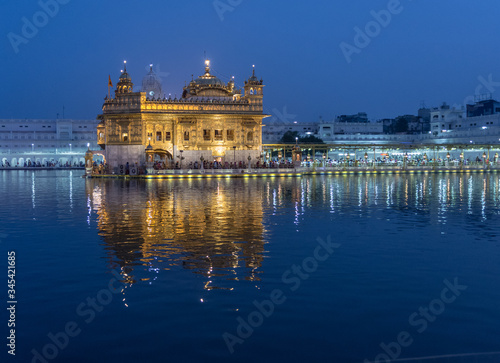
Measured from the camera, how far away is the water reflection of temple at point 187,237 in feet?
36.3

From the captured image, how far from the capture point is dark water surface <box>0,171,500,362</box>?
6.97m

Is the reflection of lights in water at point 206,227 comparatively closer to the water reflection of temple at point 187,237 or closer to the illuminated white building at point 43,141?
the water reflection of temple at point 187,237

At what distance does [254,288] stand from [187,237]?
5.65 meters

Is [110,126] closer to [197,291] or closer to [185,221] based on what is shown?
[185,221]

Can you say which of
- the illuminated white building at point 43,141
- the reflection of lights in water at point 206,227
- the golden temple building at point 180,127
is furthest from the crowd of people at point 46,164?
the reflection of lights in water at point 206,227

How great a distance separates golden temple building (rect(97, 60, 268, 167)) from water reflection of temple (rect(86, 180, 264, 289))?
35.1 m

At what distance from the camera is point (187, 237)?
1482 cm

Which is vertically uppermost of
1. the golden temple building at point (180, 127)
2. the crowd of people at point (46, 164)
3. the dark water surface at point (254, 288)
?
the golden temple building at point (180, 127)

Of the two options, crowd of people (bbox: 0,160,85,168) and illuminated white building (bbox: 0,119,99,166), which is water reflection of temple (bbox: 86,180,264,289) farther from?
illuminated white building (bbox: 0,119,99,166)

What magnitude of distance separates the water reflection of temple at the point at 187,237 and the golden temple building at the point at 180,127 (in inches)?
1382

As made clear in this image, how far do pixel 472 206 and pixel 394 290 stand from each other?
608 inches

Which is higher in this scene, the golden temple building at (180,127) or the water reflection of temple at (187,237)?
the golden temple building at (180,127)

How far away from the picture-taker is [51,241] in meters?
14.4

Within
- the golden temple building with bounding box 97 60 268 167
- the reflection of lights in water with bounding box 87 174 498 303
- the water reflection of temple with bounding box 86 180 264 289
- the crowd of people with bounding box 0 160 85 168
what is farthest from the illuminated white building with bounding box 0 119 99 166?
the water reflection of temple with bounding box 86 180 264 289
